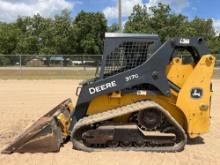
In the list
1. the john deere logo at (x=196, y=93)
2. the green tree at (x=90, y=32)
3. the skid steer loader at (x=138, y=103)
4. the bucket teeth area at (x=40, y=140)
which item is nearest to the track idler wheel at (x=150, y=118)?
the skid steer loader at (x=138, y=103)

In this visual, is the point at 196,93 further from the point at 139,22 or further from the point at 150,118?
the point at 139,22

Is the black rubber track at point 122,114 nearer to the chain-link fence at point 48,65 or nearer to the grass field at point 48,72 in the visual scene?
the grass field at point 48,72

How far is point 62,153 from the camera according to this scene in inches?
323

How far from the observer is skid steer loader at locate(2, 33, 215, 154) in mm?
8250

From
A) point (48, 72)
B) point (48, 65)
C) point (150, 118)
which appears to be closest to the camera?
point (150, 118)

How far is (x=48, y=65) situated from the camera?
125 ft

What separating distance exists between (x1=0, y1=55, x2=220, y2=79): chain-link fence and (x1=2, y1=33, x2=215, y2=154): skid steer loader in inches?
1001

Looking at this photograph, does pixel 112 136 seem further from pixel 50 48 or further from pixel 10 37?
pixel 10 37

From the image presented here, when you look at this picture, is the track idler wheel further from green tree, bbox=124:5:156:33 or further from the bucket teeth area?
Result: green tree, bbox=124:5:156:33

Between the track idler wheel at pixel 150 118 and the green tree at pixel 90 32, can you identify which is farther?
the green tree at pixel 90 32

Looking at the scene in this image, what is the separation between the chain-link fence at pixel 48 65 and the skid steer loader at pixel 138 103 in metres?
25.4

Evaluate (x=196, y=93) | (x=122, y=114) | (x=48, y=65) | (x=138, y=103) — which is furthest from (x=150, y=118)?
(x=48, y=65)

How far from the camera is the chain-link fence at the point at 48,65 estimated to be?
114 feet

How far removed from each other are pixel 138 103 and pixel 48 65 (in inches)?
1185
